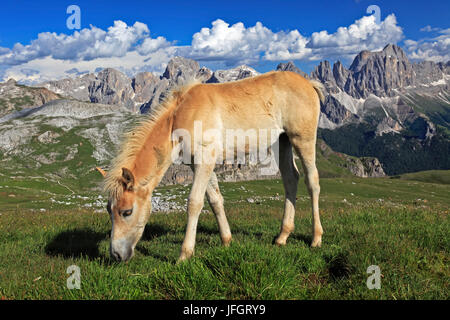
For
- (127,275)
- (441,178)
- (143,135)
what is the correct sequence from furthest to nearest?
(441,178) → (143,135) → (127,275)

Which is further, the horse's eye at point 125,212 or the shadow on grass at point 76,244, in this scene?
the shadow on grass at point 76,244

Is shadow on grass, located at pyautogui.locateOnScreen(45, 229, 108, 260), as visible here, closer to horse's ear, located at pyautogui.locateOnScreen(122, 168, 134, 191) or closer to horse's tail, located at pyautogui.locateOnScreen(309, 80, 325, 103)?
horse's ear, located at pyautogui.locateOnScreen(122, 168, 134, 191)

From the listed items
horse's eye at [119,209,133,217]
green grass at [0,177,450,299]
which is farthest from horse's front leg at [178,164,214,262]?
horse's eye at [119,209,133,217]

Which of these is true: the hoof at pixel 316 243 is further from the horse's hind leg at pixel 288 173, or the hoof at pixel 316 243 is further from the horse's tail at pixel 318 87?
the horse's tail at pixel 318 87

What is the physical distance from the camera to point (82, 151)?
154625mm

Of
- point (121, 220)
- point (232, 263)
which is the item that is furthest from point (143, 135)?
point (232, 263)

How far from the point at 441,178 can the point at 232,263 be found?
234 meters

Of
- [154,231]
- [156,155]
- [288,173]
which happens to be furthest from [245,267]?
[154,231]

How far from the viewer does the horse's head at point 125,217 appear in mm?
5840

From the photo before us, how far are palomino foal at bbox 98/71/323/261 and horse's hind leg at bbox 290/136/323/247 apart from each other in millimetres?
21

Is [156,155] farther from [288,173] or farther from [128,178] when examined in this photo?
[288,173]

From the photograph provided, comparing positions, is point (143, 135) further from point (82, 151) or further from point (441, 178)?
point (441, 178)

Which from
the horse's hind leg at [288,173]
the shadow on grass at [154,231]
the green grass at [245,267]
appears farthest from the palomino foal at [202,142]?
the shadow on grass at [154,231]

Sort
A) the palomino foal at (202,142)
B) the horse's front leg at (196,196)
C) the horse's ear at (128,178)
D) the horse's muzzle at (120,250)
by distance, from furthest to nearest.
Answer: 1. the horse's front leg at (196,196)
2. the palomino foal at (202,142)
3. the horse's muzzle at (120,250)
4. the horse's ear at (128,178)
